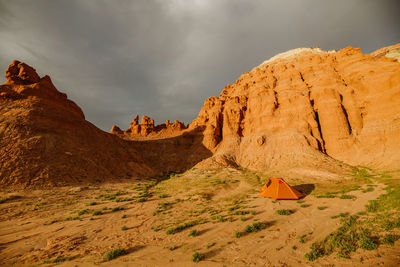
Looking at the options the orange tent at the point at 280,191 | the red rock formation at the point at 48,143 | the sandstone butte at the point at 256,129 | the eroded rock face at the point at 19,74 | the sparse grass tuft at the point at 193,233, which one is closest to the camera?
the sparse grass tuft at the point at 193,233

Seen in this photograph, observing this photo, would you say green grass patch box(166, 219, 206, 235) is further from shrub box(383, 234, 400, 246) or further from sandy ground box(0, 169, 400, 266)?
shrub box(383, 234, 400, 246)

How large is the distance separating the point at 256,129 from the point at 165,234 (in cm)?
4124

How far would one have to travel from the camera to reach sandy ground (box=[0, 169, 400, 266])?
714 centimetres

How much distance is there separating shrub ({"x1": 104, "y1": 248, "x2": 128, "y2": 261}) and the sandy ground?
9.2 inches

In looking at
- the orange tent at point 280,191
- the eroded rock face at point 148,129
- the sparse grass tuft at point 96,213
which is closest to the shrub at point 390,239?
the orange tent at point 280,191

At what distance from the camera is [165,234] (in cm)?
1002

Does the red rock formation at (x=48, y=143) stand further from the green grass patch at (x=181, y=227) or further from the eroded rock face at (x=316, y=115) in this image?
the eroded rock face at (x=316, y=115)

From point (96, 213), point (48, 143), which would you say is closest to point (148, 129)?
point (48, 143)

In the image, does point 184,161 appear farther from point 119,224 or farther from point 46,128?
point 119,224

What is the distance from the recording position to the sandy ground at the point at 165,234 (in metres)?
7.14

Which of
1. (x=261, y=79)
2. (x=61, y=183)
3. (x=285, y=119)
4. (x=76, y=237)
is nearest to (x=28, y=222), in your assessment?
→ (x=76, y=237)

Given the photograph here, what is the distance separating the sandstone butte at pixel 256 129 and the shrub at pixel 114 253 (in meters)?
21.6

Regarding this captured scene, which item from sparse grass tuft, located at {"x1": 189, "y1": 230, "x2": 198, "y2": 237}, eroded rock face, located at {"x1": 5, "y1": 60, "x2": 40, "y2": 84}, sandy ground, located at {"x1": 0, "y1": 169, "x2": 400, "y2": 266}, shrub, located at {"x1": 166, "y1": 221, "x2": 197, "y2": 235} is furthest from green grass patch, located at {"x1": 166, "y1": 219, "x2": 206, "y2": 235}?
eroded rock face, located at {"x1": 5, "y1": 60, "x2": 40, "y2": 84}

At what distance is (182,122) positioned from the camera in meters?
79.1
